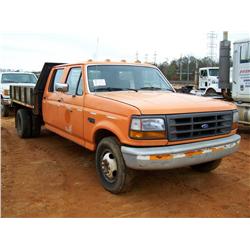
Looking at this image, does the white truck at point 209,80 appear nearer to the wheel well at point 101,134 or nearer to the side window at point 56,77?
the side window at point 56,77

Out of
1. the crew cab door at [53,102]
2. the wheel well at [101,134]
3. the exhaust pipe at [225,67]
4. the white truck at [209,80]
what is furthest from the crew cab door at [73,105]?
the white truck at [209,80]

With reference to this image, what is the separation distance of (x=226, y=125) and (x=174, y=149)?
113cm

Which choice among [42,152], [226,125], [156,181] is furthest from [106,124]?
[42,152]

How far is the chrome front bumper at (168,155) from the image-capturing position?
3.62 meters

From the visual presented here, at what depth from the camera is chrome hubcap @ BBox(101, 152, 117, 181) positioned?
4.17m

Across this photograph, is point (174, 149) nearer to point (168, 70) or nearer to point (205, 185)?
point (205, 185)

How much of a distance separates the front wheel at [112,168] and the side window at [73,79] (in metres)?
1.39

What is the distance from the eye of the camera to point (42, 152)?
6633 millimetres

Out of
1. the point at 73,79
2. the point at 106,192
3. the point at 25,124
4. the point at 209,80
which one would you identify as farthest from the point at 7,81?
the point at 209,80

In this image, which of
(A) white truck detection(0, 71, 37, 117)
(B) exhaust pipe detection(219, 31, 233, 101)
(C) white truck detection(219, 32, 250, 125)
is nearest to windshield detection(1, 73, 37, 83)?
(A) white truck detection(0, 71, 37, 117)

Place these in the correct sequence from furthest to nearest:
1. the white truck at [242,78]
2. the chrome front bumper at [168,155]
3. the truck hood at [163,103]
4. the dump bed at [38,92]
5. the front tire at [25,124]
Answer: the white truck at [242,78] → the front tire at [25,124] → the dump bed at [38,92] → the truck hood at [163,103] → the chrome front bumper at [168,155]

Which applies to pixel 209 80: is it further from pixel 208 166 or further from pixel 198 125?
pixel 198 125

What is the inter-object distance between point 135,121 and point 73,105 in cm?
184

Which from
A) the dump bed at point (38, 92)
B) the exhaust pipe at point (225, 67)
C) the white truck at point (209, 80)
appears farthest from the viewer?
the white truck at point (209, 80)
